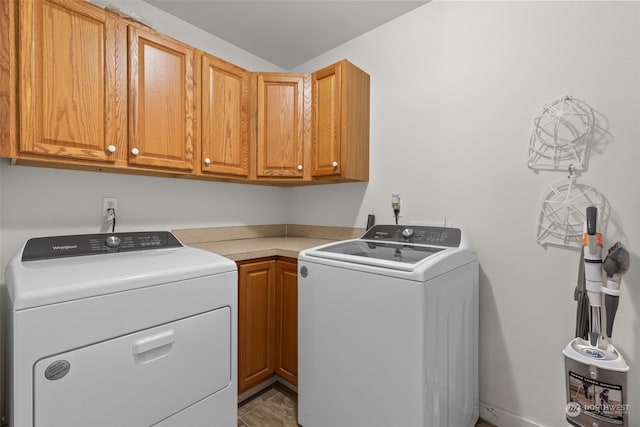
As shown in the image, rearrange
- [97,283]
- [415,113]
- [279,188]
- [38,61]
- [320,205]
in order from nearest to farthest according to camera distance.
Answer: [97,283], [38,61], [415,113], [320,205], [279,188]

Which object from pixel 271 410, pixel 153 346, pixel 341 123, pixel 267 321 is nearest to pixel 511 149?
pixel 341 123

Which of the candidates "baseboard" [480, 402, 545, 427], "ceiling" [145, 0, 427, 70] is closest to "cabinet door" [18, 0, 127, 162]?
"ceiling" [145, 0, 427, 70]

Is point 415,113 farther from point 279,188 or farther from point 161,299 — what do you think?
point 161,299

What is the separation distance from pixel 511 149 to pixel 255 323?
173 centimetres

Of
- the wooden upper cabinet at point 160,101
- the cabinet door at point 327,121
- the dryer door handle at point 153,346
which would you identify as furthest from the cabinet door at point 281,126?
the dryer door handle at point 153,346

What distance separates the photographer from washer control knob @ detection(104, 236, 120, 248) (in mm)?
1472

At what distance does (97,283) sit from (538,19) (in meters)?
2.22

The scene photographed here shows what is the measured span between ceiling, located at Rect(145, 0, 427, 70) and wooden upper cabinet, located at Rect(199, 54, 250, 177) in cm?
35

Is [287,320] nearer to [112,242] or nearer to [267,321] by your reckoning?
[267,321]

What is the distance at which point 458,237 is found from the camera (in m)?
1.59

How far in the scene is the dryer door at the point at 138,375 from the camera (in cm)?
88

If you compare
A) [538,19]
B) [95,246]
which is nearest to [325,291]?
[95,246]

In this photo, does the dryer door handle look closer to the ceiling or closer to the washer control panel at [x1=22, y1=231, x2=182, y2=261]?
the washer control panel at [x1=22, y1=231, x2=182, y2=261]

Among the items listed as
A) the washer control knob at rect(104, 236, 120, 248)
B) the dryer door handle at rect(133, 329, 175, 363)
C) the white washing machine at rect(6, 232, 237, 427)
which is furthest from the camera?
the washer control knob at rect(104, 236, 120, 248)
